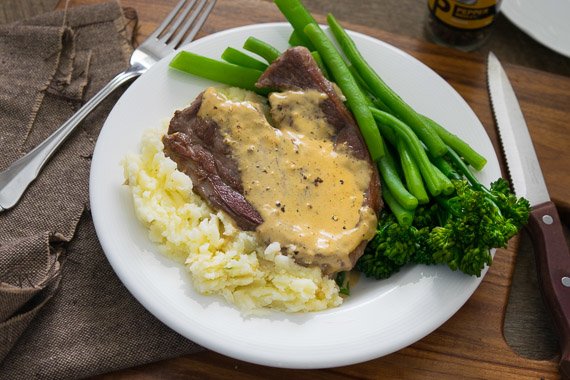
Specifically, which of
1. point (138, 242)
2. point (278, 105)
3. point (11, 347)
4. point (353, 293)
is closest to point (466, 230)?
point (353, 293)

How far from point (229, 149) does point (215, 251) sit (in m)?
0.44

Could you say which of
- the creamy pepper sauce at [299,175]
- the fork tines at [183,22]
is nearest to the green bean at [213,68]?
the creamy pepper sauce at [299,175]

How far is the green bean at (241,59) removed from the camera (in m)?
3.03

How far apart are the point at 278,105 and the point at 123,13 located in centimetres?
129

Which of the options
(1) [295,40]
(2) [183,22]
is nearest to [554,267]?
(1) [295,40]

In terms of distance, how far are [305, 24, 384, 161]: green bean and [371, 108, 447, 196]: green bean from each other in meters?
0.07

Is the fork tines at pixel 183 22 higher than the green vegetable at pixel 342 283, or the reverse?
the fork tines at pixel 183 22

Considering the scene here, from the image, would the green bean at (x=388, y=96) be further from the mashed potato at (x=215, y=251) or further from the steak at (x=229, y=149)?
the mashed potato at (x=215, y=251)

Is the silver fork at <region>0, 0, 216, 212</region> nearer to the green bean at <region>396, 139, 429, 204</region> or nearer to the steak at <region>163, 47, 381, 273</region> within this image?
the steak at <region>163, 47, 381, 273</region>

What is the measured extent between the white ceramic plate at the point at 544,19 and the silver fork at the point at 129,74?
1.82 meters

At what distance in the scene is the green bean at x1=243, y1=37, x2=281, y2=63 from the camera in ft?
10.0

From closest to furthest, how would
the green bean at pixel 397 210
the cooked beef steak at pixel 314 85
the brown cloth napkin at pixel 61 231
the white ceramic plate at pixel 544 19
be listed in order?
1. the brown cloth napkin at pixel 61 231
2. the green bean at pixel 397 210
3. the cooked beef steak at pixel 314 85
4. the white ceramic plate at pixel 544 19

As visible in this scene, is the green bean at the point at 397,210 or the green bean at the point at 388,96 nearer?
the green bean at the point at 397,210

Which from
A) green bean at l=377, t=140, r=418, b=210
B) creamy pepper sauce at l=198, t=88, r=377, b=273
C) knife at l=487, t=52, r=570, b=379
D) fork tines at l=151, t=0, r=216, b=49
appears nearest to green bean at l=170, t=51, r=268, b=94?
creamy pepper sauce at l=198, t=88, r=377, b=273
